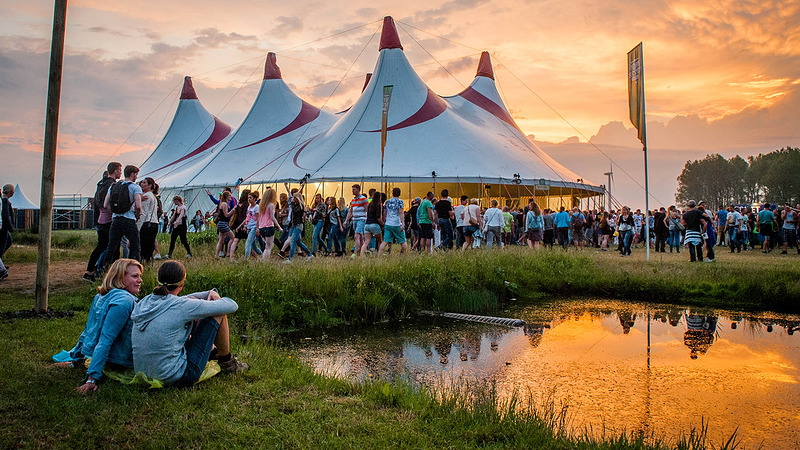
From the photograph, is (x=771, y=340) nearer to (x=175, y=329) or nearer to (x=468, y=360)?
(x=468, y=360)

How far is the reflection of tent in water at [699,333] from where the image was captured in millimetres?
5560

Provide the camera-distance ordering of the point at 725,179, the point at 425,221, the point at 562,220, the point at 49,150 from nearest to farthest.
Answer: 1. the point at 49,150
2. the point at 425,221
3. the point at 562,220
4. the point at 725,179

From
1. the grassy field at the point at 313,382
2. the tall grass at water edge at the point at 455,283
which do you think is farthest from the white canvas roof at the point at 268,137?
the grassy field at the point at 313,382

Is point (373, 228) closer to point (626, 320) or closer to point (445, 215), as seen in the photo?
point (445, 215)

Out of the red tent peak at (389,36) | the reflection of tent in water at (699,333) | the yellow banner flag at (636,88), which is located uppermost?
the red tent peak at (389,36)

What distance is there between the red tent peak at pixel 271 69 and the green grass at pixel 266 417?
85.0ft

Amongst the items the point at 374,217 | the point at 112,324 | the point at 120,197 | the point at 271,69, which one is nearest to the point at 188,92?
the point at 271,69

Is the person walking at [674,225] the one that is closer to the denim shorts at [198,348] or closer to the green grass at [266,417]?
the green grass at [266,417]

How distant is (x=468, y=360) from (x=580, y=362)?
38.9 inches

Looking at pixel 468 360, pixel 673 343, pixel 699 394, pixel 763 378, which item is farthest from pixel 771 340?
pixel 468 360

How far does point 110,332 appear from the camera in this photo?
11.5ft

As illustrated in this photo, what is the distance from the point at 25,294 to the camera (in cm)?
705

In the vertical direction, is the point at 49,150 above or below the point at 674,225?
above

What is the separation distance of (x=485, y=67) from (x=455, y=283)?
2154 centimetres
